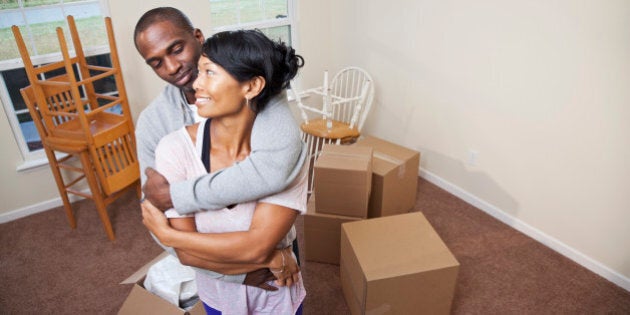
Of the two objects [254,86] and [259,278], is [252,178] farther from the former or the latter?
[259,278]

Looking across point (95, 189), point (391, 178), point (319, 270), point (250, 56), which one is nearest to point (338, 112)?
point (391, 178)

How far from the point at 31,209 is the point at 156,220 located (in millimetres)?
2717

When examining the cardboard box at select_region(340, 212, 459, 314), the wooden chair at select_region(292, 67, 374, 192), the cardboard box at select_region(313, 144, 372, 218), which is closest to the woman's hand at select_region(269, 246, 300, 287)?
the cardboard box at select_region(340, 212, 459, 314)

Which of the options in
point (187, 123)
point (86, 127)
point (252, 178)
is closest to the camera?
point (252, 178)

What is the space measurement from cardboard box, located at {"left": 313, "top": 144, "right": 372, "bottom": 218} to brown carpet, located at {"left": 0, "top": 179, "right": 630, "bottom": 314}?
16.2 inches

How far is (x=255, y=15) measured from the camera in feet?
11.3

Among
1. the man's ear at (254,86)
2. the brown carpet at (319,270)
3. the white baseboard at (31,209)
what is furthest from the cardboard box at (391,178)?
the white baseboard at (31,209)

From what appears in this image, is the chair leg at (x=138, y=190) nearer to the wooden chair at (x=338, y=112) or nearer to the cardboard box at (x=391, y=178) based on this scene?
the wooden chair at (x=338, y=112)

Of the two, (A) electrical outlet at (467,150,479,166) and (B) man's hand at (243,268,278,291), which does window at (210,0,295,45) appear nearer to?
(A) electrical outlet at (467,150,479,166)

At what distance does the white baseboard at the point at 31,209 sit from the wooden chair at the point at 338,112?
1.95 m

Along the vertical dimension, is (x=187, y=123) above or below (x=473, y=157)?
above

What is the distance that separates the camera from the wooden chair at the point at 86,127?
2264mm

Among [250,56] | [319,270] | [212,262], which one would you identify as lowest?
[319,270]

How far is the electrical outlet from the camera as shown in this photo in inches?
108
